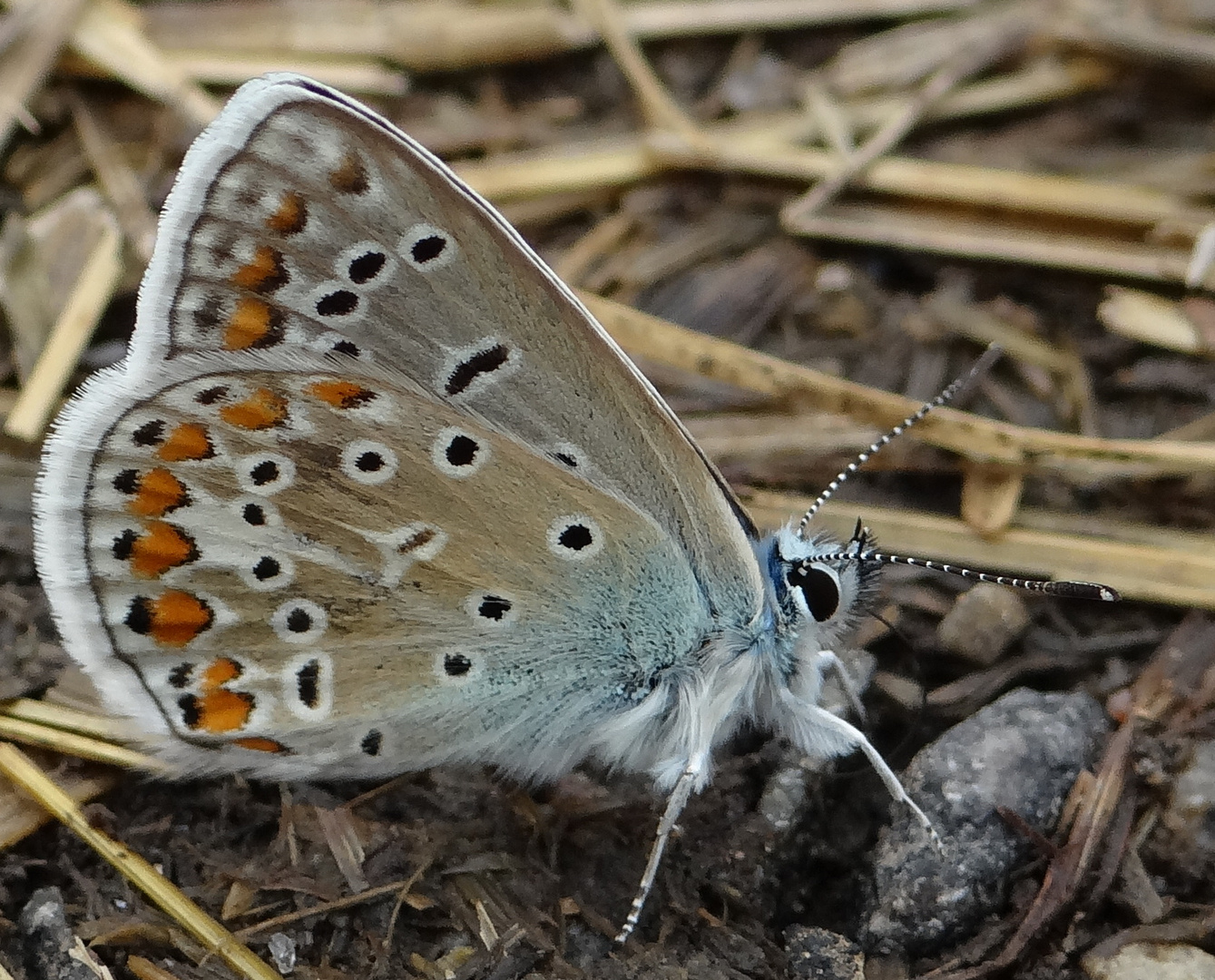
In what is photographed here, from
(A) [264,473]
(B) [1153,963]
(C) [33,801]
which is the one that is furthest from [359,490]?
(B) [1153,963]

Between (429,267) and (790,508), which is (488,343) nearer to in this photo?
(429,267)

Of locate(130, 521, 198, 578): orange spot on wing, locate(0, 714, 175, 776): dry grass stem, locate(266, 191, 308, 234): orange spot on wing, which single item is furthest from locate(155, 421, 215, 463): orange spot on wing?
locate(0, 714, 175, 776): dry grass stem

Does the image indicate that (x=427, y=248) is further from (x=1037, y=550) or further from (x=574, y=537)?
(x=1037, y=550)

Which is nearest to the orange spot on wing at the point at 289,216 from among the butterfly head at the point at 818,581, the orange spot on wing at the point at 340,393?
the orange spot on wing at the point at 340,393

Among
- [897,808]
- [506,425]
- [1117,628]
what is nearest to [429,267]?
[506,425]

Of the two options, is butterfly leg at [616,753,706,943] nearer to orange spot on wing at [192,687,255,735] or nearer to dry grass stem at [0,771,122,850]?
orange spot on wing at [192,687,255,735]

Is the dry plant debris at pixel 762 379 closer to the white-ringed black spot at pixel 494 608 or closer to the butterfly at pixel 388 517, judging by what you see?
the butterfly at pixel 388 517
